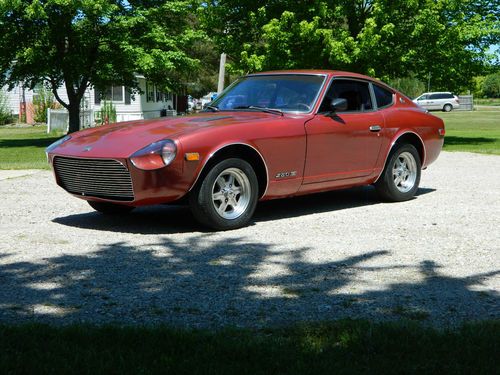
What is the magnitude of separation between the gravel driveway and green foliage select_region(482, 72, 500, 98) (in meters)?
107

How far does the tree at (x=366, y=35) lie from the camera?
69.4 feet

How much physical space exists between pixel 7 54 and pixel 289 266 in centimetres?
2100

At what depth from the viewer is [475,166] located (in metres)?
14.2

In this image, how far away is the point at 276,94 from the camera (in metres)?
8.43

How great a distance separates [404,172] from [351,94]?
130cm

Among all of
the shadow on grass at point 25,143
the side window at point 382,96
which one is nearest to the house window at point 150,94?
the shadow on grass at point 25,143

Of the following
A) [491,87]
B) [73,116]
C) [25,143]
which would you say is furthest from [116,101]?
[491,87]

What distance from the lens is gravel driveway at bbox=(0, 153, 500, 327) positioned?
4.56 meters

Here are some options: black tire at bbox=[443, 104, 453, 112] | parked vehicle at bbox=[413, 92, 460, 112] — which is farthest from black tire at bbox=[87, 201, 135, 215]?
black tire at bbox=[443, 104, 453, 112]

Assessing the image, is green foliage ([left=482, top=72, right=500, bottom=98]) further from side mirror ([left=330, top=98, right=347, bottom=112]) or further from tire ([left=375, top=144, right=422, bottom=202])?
side mirror ([left=330, top=98, right=347, bottom=112])

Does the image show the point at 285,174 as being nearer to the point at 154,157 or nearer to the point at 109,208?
the point at 154,157

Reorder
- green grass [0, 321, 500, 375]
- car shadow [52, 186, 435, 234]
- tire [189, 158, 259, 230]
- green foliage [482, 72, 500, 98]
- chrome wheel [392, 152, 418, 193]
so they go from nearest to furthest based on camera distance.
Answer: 1. green grass [0, 321, 500, 375]
2. tire [189, 158, 259, 230]
3. car shadow [52, 186, 435, 234]
4. chrome wheel [392, 152, 418, 193]
5. green foliage [482, 72, 500, 98]

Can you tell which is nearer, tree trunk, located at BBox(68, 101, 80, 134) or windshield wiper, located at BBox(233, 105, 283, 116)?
windshield wiper, located at BBox(233, 105, 283, 116)

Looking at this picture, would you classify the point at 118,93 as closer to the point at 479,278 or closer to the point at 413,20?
the point at 413,20
